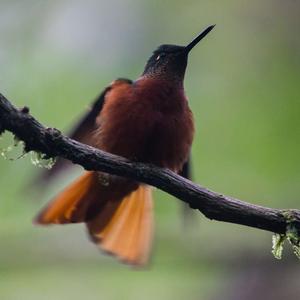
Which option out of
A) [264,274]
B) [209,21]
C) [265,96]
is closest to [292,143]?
[265,96]

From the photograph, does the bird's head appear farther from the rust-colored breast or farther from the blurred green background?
the blurred green background

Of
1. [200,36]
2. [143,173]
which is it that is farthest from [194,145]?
[143,173]

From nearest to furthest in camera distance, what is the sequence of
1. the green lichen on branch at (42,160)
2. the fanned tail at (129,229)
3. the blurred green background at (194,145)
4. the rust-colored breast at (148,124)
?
the green lichen on branch at (42,160) < the rust-colored breast at (148,124) < the fanned tail at (129,229) < the blurred green background at (194,145)

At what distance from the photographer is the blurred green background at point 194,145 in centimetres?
438

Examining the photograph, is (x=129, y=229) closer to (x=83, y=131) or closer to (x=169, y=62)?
(x=83, y=131)

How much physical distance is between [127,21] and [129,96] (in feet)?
5.32

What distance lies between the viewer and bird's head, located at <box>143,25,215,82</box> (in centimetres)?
356

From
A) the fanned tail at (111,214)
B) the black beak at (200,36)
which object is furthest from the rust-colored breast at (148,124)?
the fanned tail at (111,214)

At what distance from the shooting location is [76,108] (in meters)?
4.46

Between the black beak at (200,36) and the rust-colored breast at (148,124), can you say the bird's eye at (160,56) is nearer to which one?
the black beak at (200,36)

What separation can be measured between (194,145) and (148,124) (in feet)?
4.88

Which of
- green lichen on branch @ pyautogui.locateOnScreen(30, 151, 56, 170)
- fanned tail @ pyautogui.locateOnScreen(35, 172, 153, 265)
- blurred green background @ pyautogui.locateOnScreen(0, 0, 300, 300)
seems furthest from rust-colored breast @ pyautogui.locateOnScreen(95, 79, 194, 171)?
blurred green background @ pyautogui.locateOnScreen(0, 0, 300, 300)

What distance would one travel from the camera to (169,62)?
12.0 ft

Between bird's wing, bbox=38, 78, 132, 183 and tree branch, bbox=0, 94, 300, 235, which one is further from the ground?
bird's wing, bbox=38, 78, 132, 183
